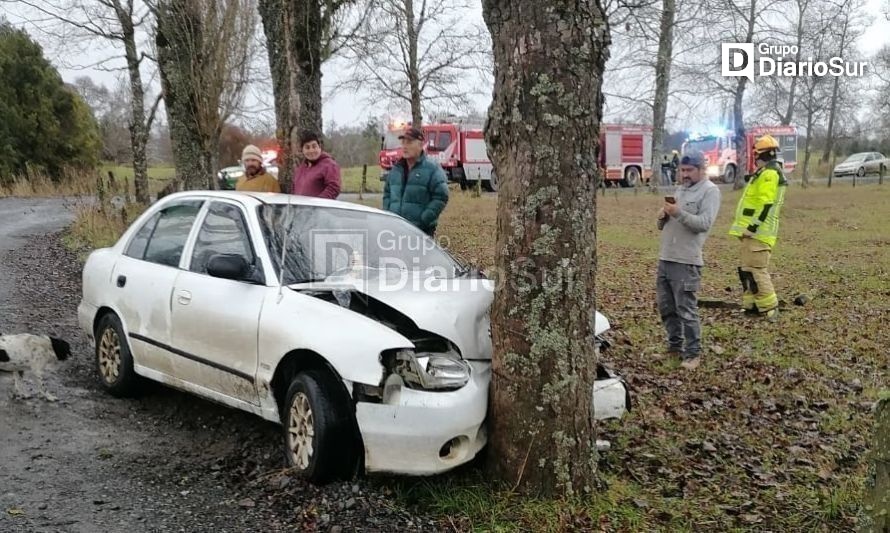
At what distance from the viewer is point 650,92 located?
28375mm

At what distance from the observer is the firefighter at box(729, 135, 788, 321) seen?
7426 mm

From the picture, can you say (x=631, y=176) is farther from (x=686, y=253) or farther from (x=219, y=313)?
(x=219, y=313)

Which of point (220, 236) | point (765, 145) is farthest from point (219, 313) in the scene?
point (765, 145)

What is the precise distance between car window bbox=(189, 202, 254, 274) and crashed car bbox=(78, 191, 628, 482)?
0.04 ft

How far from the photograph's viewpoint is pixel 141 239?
209 inches

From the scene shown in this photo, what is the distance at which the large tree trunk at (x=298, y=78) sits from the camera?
29.0 ft

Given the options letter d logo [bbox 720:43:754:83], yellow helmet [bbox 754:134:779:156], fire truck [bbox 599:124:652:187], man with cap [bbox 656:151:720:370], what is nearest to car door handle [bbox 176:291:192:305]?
man with cap [bbox 656:151:720:370]

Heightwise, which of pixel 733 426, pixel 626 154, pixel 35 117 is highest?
pixel 35 117

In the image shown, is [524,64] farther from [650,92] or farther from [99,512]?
[650,92]

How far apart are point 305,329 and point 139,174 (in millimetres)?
12811

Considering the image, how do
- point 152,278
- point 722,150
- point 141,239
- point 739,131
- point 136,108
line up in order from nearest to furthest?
point 152,278 → point 141,239 → point 136,108 → point 739,131 → point 722,150

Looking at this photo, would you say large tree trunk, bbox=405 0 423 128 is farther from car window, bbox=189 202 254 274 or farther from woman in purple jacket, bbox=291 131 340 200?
car window, bbox=189 202 254 274

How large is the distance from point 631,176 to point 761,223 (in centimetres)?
2780

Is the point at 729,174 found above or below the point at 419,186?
below
